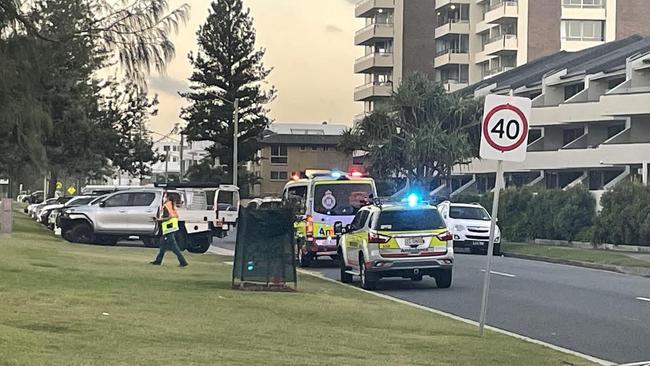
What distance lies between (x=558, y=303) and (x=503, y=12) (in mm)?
63615

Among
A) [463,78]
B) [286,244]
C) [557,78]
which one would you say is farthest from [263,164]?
[286,244]

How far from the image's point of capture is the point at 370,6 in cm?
9319

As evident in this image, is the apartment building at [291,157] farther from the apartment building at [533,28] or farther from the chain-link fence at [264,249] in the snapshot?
the chain-link fence at [264,249]

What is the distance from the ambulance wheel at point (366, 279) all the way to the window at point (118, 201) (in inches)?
596

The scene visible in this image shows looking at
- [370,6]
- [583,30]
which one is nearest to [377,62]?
[370,6]

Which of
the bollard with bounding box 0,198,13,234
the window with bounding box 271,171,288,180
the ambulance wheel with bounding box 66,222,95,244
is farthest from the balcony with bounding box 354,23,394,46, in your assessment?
the bollard with bounding box 0,198,13,234

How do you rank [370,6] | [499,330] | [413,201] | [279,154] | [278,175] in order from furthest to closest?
1. [278,175]
2. [279,154]
3. [370,6]
4. [413,201]
5. [499,330]

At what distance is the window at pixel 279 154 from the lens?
98750mm

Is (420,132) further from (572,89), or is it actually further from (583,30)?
(583,30)

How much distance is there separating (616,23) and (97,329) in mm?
72570

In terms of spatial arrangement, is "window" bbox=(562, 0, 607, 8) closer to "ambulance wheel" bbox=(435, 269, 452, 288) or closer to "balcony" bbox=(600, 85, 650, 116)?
"balcony" bbox=(600, 85, 650, 116)

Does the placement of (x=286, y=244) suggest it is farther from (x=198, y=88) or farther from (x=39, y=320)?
(x=198, y=88)

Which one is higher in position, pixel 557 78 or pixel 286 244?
pixel 557 78

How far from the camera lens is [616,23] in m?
78.9
